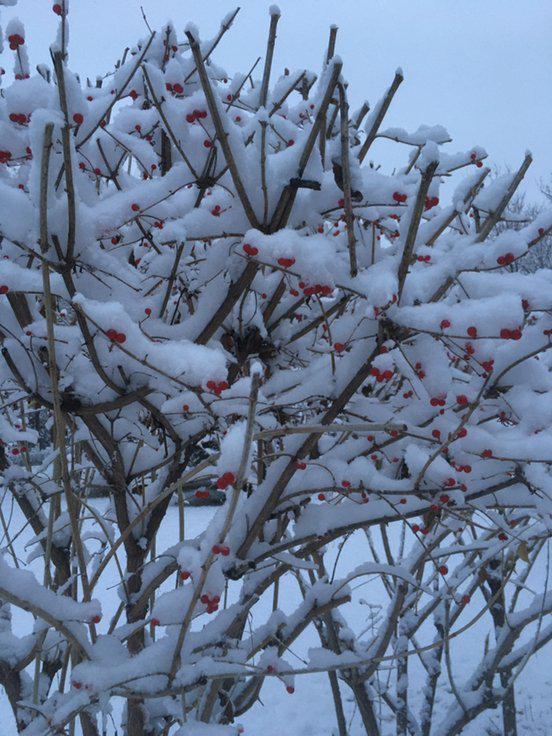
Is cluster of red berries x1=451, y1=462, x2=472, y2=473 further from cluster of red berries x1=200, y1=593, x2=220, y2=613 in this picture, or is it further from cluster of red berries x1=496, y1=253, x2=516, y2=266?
cluster of red berries x1=200, y1=593, x2=220, y2=613

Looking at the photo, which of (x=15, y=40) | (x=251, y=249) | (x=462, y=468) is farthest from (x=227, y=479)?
(x=15, y=40)

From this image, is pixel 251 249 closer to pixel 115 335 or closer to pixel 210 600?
pixel 115 335

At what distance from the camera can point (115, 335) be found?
115cm

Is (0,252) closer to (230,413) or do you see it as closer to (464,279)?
(230,413)

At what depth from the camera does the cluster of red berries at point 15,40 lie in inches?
66.0

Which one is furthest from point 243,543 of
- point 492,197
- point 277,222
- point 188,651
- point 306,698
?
point 306,698

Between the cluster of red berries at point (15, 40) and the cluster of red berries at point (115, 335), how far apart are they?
3.40 ft

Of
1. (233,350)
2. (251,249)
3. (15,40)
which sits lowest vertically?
(251,249)

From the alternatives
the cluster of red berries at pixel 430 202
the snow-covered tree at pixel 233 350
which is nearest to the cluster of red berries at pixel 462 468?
the snow-covered tree at pixel 233 350

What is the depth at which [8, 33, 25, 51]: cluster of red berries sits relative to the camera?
5.50ft

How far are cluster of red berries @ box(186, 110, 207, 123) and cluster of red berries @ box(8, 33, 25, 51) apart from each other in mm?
588

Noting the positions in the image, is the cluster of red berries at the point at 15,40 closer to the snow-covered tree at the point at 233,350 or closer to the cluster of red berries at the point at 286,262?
the snow-covered tree at the point at 233,350

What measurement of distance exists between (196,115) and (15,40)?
619 millimetres

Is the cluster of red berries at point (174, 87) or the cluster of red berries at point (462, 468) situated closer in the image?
the cluster of red berries at point (462, 468)
